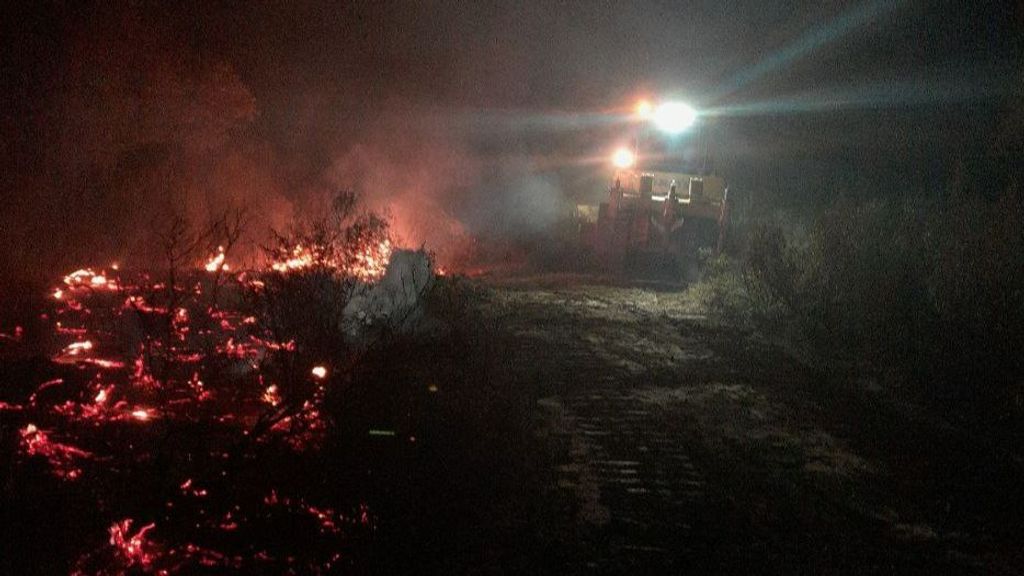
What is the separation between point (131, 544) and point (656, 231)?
596 inches

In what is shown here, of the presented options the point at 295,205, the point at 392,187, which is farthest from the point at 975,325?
the point at 392,187

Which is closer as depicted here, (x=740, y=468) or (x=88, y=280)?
(x=740, y=468)

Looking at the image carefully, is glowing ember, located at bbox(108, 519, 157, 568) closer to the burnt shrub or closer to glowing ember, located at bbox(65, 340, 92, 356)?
glowing ember, located at bbox(65, 340, 92, 356)

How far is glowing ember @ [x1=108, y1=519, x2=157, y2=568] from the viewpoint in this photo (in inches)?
223

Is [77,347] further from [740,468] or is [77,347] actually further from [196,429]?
[740,468]

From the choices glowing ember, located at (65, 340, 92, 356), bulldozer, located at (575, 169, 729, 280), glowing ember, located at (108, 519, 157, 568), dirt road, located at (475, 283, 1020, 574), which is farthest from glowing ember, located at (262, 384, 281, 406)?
bulldozer, located at (575, 169, 729, 280)

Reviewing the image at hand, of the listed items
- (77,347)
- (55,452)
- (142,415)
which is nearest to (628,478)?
(142,415)

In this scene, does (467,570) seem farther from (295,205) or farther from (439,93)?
(439,93)

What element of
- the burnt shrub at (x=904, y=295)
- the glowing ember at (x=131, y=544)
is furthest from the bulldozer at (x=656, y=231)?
the glowing ember at (x=131, y=544)

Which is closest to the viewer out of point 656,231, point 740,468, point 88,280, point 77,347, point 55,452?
point 55,452

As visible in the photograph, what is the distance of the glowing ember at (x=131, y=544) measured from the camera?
567 centimetres

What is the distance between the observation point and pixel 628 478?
734 centimetres

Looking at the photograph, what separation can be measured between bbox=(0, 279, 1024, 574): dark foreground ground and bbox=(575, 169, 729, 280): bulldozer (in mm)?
8591

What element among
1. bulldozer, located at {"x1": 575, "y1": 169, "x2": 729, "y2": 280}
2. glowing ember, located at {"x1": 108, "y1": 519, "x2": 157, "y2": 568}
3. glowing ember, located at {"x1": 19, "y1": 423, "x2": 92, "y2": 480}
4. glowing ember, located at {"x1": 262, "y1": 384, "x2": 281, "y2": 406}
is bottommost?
glowing ember, located at {"x1": 108, "y1": 519, "x2": 157, "y2": 568}
